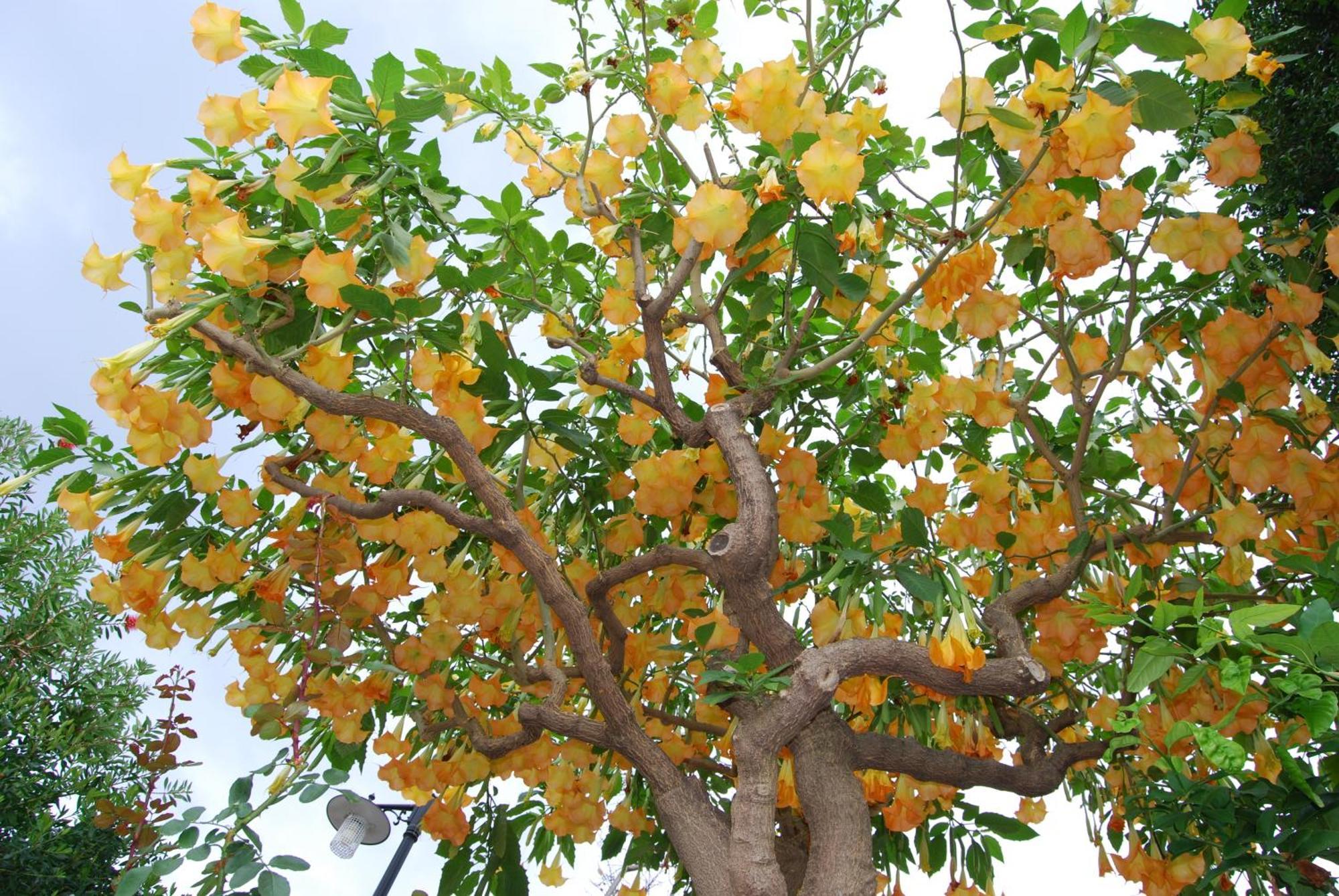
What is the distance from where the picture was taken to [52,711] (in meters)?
3.64

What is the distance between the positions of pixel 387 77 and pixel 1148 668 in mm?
1655

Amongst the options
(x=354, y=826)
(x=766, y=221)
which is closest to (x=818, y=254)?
(x=766, y=221)

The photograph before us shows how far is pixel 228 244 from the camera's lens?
1.79m

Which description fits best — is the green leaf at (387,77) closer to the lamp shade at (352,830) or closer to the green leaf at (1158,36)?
the green leaf at (1158,36)

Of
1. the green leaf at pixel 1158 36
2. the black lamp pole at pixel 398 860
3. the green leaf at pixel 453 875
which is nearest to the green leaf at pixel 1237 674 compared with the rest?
the green leaf at pixel 1158 36

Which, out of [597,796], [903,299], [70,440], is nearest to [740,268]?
[903,299]

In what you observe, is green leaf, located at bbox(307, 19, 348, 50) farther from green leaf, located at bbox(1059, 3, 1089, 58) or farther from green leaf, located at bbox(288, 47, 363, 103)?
green leaf, located at bbox(1059, 3, 1089, 58)

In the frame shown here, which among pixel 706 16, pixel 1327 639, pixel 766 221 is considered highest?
pixel 706 16

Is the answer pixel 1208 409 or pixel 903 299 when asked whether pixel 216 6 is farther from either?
pixel 1208 409

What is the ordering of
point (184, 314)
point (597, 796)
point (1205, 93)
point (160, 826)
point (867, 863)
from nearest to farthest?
1. point (160, 826)
2. point (184, 314)
3. point (867, 863)
4. point (1205, 93)
5. point (597, 796)

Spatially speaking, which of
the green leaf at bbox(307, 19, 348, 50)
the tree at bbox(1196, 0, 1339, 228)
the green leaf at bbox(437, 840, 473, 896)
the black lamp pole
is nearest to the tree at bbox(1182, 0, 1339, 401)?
the tree at bbox(1196, 0, 1339, 228)

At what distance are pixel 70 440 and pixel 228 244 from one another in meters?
0.68

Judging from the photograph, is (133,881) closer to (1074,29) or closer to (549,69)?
(549,69)

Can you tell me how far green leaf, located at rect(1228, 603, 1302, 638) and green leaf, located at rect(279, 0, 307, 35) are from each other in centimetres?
194
